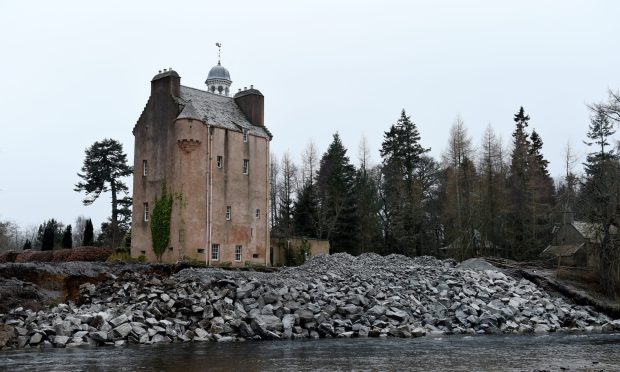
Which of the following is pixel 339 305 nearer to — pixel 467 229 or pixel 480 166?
pixel 467 229

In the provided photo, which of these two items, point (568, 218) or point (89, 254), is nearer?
point (89, 254)

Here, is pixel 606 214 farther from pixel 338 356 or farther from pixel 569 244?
pixel 338 356

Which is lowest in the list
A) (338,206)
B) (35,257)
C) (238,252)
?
(35,257)

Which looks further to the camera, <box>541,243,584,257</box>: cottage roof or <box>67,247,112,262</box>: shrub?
<box>541,243,584,257</box>: cottage roof

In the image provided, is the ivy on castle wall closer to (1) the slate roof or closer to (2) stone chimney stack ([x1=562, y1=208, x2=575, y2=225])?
(1) the slate roof

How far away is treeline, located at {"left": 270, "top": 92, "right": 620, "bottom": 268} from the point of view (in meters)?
52.2

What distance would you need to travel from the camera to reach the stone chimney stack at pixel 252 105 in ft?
148

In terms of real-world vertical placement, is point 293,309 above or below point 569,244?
below

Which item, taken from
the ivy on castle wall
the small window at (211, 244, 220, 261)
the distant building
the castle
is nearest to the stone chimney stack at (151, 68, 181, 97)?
the castle

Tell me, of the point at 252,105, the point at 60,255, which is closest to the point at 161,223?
the point at 60,255

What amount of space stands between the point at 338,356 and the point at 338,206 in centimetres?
4251

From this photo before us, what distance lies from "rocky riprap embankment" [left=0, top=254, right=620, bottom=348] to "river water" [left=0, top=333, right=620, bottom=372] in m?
1.25

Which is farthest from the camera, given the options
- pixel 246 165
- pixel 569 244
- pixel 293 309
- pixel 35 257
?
pixel 569 244

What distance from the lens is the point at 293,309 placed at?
23609 millimetres
